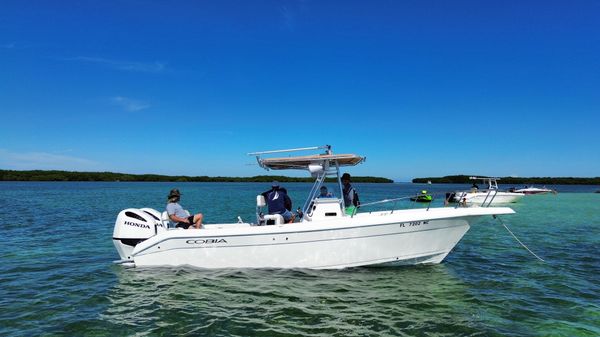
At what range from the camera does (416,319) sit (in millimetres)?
6504

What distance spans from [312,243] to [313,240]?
0.29 ft

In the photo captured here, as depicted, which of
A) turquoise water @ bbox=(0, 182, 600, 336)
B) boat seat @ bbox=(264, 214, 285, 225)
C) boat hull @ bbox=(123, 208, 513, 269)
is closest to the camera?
turquoise water @ bbox=(0, 182, 600, 336)

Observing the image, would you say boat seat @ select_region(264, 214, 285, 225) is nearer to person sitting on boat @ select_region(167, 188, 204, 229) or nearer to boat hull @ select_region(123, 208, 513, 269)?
boat hull @ select_region(123, 208, 513, 269)

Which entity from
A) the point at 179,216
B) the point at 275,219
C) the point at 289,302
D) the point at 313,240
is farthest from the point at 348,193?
the point at 179,216

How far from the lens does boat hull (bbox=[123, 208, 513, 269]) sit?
886 centimetres

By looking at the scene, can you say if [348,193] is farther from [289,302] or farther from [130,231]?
[130,231]

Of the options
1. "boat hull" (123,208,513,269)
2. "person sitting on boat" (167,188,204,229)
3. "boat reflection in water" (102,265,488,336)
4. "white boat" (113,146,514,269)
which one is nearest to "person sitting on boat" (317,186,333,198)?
"white boat" (113,146,514,269)

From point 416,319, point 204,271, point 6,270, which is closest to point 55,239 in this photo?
point 6,270

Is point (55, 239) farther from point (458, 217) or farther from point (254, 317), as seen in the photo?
point (458, 217)

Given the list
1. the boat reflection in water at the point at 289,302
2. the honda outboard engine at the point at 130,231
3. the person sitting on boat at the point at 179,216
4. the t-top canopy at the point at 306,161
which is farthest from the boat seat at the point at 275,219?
the honda outboard engine at the point at 130,231

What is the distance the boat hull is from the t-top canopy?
5.27ft

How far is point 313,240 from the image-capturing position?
891cm

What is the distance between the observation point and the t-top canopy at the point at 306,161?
31.8ft

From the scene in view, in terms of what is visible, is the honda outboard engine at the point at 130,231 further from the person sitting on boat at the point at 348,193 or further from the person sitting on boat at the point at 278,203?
the person sitting on boat at the point at 348,193
